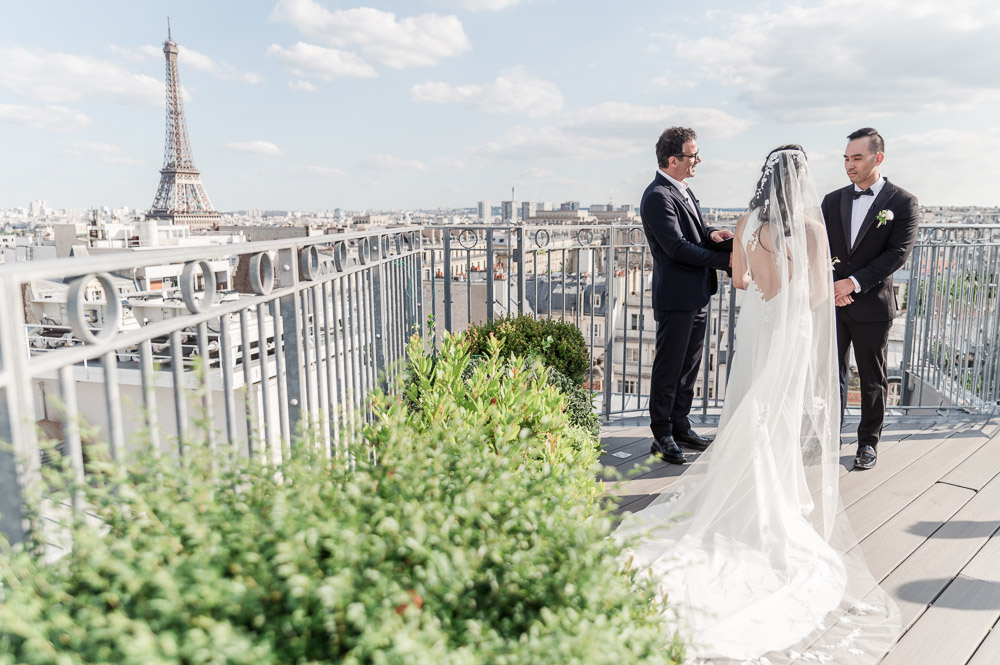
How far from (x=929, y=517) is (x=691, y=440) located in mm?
1419

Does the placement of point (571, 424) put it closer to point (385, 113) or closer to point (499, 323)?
point (499, 323)

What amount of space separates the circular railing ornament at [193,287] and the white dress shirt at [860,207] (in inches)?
145

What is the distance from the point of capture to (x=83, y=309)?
1.15 m

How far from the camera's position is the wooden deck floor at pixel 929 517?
92.5 inches

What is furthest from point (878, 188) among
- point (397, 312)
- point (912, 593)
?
point (397, 312)

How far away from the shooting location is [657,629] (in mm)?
1212

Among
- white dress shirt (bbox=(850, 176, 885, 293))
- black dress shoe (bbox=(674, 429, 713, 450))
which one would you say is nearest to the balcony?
black dress shoe (bbox=(674, 429, 713, 450))

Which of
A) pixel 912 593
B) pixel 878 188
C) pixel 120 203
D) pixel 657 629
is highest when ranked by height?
pixel 120 203

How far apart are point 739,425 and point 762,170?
137 centimetres

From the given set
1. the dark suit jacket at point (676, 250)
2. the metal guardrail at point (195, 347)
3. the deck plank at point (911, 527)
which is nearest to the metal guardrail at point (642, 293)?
the dark suit jacket at point (676, 250)

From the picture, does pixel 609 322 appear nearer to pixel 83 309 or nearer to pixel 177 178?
pixel 83 309

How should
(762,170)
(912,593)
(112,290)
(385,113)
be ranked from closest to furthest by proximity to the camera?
(112,290)
(912,593)
(762,170)
(385,113)

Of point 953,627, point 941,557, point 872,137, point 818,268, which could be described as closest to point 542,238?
point 818,268

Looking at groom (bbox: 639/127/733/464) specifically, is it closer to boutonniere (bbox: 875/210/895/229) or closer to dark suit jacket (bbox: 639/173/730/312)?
dark suit jacket (bbox: 639/173/730/312)
